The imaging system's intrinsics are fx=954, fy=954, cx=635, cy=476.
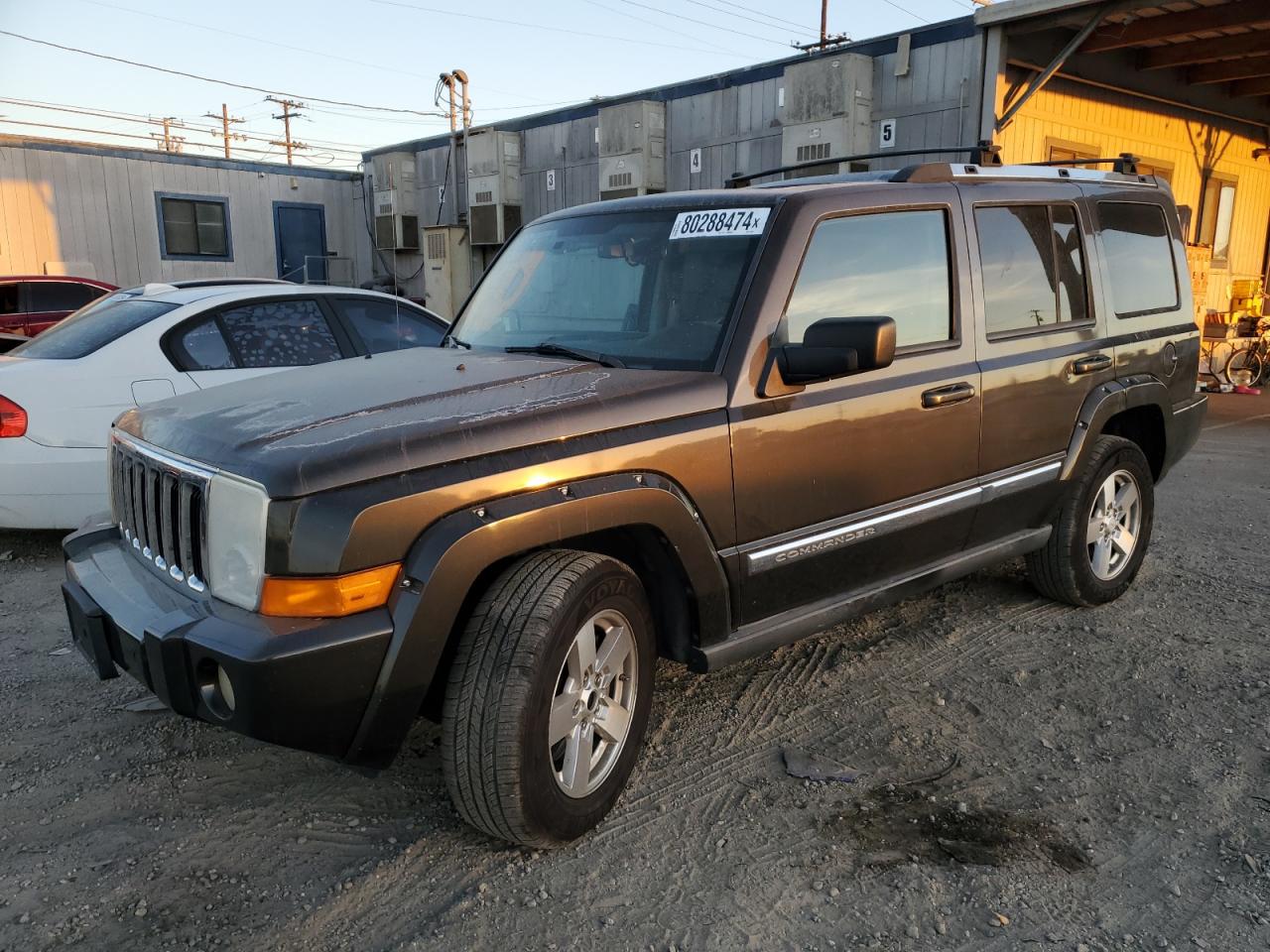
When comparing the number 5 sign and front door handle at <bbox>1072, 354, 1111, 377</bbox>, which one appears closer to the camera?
front door handle at <bbox>1072, 354, 1111, 377</bbox>

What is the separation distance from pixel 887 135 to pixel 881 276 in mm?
9196

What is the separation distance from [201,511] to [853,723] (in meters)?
2.33

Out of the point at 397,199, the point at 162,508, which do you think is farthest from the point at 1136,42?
the point at 397,199

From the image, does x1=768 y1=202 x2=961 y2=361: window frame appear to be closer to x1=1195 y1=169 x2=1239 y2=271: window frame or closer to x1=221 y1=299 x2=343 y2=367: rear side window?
x1=221 y1=299 x2=343 y2=367: rear side window

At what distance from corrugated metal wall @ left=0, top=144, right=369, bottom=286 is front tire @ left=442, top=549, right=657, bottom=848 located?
19.5 m

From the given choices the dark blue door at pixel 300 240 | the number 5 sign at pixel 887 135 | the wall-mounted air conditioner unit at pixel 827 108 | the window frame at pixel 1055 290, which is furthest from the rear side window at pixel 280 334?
the dark blue door at pixel 300 240

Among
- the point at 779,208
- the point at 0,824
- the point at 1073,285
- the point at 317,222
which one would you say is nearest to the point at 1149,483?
the point at 1073,285

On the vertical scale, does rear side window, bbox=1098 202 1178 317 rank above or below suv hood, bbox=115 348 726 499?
above

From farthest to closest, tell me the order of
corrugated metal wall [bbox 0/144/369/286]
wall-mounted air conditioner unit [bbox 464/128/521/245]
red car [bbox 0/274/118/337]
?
corrugated metal wall [bbox 0/144/369/286] → wall-mounted air conditioner unit [bbox 464/128/521/245] → red car [bbox 0/274/118/337]

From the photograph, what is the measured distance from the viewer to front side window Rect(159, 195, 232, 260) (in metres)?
19.9

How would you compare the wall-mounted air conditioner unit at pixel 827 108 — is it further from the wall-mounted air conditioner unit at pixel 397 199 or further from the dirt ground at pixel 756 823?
the wall-mounted air conditioner unit at pixel 397 199

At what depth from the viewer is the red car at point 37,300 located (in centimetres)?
1202

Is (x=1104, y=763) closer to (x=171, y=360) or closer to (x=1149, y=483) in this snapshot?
(x=1149, y=483)

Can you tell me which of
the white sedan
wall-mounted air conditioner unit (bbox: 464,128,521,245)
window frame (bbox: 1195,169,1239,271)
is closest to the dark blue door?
wall-mounted air conditioner unit (bbox: 464,128,521,245)
